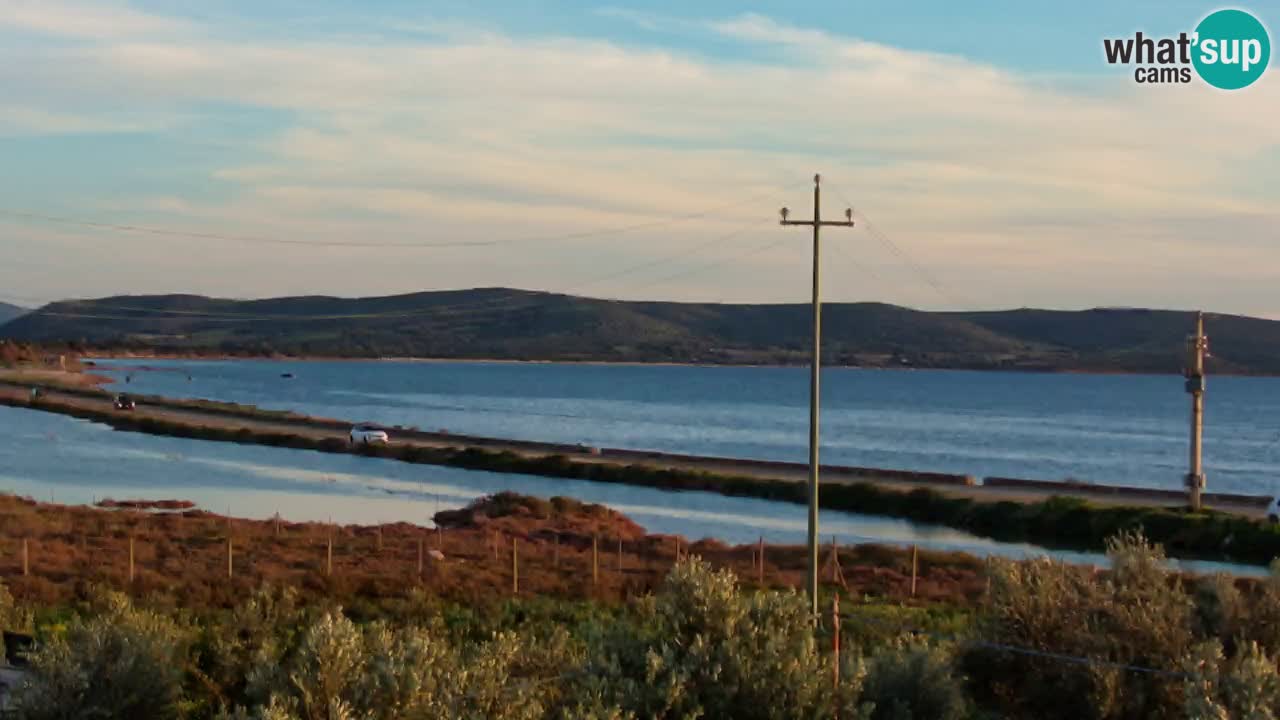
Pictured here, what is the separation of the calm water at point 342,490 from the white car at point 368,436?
3.77 metres

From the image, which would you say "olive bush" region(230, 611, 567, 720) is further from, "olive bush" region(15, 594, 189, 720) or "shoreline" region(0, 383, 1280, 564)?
"shoreline" region(0, 383, 1280, 564)

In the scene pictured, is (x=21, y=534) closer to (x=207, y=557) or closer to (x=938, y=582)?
(x=207, y=557)

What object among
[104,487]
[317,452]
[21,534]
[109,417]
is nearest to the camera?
[21,534]

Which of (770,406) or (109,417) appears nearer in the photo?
(109,417)

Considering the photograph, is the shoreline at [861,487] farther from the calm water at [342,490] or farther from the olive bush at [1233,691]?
the olive bush at [1233,691]

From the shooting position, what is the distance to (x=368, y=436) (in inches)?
3605

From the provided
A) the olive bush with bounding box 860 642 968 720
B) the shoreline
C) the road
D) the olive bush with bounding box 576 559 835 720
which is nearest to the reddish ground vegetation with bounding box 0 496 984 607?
the shoreline

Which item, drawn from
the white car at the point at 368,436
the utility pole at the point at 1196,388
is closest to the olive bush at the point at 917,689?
the utility pole at the point at 1196,388

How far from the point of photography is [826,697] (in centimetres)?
1226

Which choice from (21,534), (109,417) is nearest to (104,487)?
(21,534)

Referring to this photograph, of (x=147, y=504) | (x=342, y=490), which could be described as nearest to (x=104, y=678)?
(x=147, y=504)

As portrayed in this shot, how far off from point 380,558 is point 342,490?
28.6 m

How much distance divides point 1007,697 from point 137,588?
64.7 ft

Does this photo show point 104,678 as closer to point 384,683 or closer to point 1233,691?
point 384,683
